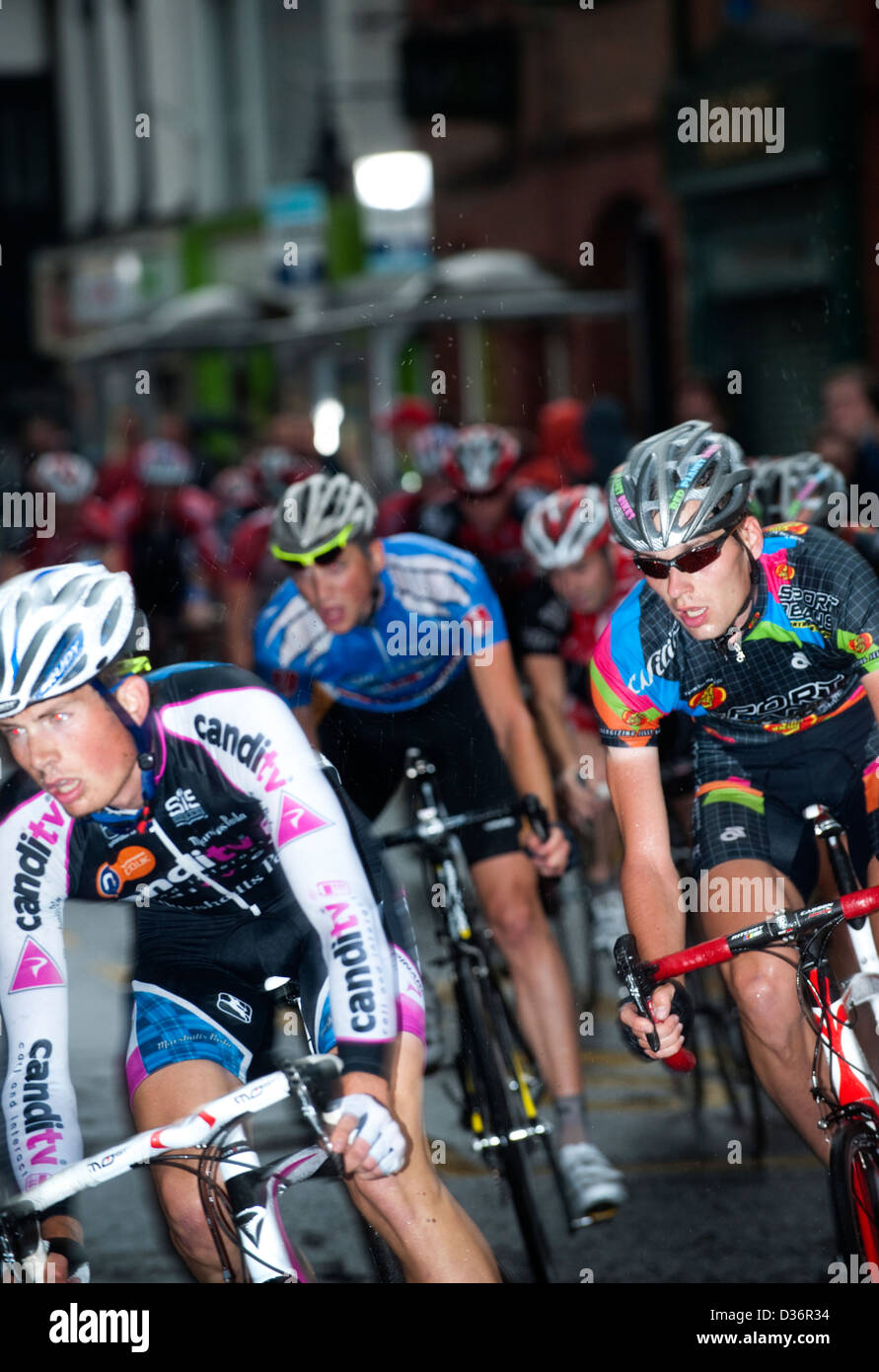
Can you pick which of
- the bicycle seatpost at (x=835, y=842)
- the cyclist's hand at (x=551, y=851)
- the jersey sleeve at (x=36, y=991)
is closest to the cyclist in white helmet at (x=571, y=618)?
the cyclist's hand at (x=551, y=851)

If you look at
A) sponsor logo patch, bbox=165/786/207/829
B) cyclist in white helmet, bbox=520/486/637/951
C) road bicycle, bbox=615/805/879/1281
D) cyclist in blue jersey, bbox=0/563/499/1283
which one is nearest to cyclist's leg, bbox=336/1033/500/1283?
cyclist in blue jersey, bbox=0/563/499/1283

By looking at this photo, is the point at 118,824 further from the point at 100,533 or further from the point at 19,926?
the point at 100,533

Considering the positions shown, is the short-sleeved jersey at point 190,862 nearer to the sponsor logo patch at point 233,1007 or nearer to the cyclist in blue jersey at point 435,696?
the sponsor logo patch at point 233,1007

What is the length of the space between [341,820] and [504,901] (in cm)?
185

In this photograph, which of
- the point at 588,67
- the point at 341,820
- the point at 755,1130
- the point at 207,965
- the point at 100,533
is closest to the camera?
the point at 341,820

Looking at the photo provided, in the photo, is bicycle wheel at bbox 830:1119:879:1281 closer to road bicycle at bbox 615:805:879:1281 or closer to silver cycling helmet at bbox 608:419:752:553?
road bicycle at bbox 615:805:879:1281

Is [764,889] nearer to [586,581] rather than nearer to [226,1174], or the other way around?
[226,1174]

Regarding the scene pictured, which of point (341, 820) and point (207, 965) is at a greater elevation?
A: point (341, 820)

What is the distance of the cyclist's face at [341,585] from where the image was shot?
4.59m

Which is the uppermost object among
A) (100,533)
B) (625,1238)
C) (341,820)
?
(100,533)

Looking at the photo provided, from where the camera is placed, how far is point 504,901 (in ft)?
17.1

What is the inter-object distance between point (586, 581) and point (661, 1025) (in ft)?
10.0

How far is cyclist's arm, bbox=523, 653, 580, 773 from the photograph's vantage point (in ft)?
21.0
